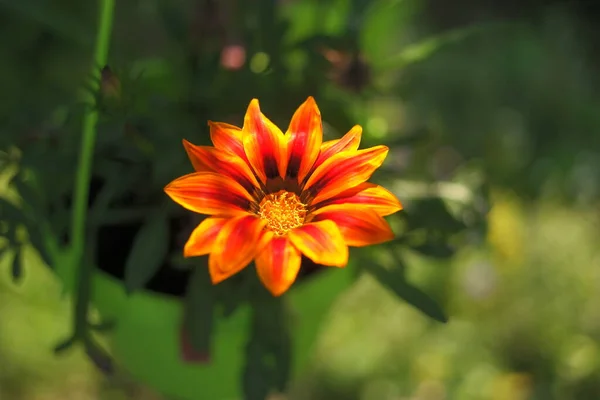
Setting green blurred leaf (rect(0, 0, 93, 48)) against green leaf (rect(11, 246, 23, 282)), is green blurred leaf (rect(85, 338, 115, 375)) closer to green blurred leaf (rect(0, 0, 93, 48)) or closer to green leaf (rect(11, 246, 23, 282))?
green leaf (rect(11, 246, 23, 282))

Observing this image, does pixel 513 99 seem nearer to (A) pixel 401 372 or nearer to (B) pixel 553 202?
(B) pixel 553 202

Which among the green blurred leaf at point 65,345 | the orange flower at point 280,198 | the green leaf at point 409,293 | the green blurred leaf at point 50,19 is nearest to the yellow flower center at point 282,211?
the orange flower at point 280,198

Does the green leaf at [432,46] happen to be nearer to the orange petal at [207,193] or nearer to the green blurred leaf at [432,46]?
the green blurred leaf at [432,46]

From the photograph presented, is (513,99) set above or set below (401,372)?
above

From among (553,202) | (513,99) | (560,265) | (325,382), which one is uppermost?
(513,99)

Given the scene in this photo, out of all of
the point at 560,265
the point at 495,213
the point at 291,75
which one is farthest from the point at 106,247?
the point at 560,265

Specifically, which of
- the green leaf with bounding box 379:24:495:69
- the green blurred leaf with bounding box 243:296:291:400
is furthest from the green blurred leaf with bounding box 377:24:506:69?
the green blurred leaf with bounding box 243:296:291:400

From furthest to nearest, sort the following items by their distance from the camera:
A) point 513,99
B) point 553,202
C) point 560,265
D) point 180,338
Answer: point 513,99 < point 553,202 < point 560,265 < point 180,338
